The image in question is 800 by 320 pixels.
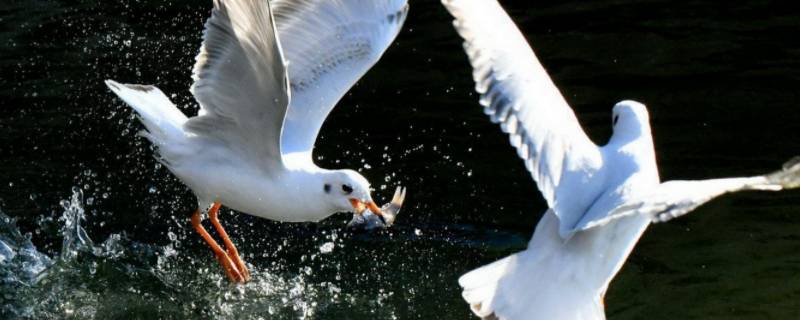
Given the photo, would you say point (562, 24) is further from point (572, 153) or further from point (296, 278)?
point (572, 153)

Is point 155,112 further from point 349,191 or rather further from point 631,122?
point 631,122

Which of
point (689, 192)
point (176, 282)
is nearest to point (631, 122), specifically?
point (689, 192)

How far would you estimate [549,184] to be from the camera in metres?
5.45

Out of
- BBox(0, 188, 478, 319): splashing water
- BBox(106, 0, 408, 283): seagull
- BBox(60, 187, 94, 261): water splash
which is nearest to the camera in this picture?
BBox(106, 0, 408, 283): seagull

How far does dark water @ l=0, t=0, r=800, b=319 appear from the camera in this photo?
22.4ft

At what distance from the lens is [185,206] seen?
26.1 feet

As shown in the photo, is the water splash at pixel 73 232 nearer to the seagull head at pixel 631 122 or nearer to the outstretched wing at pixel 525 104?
the outstretched wing at pixel 525 104

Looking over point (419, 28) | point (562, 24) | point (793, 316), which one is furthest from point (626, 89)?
point (793, 316)

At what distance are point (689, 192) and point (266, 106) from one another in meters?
1.99

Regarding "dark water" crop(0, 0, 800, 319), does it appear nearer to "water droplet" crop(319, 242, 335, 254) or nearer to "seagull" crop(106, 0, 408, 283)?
"water droplet" crop(319, 242, 335, 254)

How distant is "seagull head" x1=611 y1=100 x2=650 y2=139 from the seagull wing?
75 centimetres

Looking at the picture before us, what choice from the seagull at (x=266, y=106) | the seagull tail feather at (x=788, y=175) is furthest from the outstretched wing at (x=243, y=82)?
the seagull tail feather at (x=788, y=175)

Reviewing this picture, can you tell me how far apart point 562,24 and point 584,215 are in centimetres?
551

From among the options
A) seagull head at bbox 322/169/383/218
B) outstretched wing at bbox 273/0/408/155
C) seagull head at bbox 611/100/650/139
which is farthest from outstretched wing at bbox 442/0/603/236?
outstretched wing at bbox 273/0/408/155
